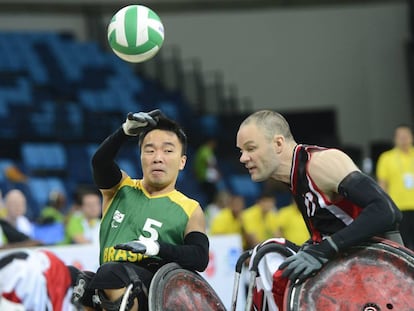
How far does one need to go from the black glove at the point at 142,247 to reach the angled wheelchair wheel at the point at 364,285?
896mm

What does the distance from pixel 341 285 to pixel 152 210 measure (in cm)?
149

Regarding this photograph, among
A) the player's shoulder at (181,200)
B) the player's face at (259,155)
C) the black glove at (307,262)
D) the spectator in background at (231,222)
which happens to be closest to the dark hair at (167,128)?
the player's shoulder at (181,200)

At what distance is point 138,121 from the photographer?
6.52 meters

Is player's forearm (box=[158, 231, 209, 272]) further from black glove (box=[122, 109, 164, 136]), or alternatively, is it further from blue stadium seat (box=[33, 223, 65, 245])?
blue stadium seat (box=[33, 223, 65, 245])

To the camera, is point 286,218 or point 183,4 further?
point 183,4

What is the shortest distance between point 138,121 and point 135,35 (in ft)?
2.83

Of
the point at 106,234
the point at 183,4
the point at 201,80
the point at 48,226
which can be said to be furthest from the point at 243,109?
the point at 106,234

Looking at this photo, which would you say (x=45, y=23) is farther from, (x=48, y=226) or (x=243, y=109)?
(x=48, y=226)

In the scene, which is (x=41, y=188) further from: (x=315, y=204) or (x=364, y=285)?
(x=364, y=285)

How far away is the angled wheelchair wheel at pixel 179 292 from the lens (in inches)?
241

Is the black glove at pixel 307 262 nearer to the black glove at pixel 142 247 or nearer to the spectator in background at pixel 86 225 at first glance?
the black glove at pixel 142 247

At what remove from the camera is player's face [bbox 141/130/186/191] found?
Result: 6.77 metres

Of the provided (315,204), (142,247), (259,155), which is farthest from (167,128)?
(315,204)

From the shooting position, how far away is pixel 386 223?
5.71 metres
